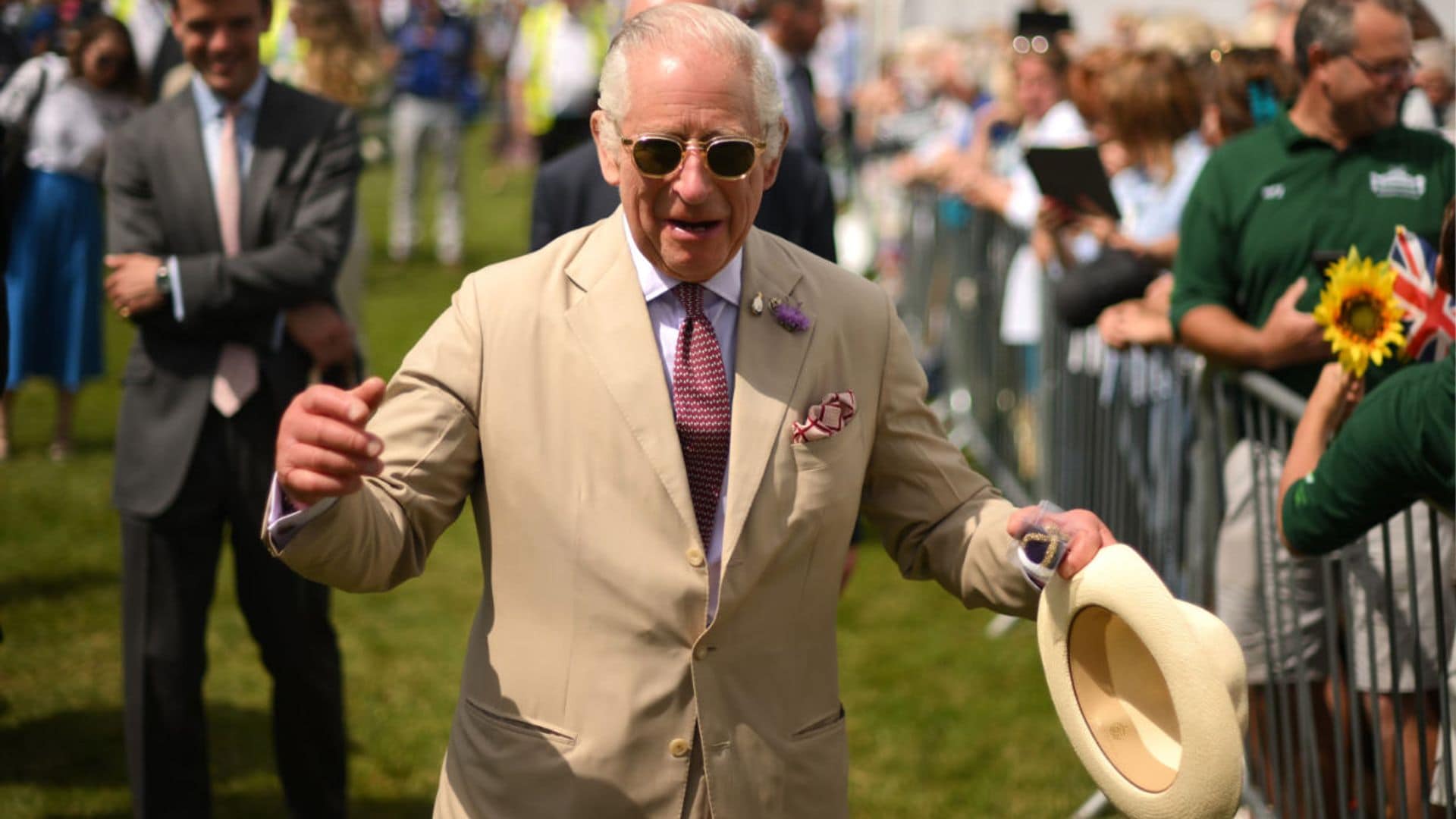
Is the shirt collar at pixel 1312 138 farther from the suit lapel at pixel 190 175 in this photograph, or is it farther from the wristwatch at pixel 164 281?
the wristwatch at pixel 164 281

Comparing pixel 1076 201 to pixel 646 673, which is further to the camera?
pixel 1076 201

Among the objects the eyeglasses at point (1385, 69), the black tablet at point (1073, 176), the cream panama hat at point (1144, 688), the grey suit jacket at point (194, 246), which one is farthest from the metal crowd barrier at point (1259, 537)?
the grey suit jacket at point (194, 246)

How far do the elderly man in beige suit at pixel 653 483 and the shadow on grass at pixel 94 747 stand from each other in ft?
10.4

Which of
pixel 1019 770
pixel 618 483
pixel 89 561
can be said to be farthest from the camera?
pixel 89 561

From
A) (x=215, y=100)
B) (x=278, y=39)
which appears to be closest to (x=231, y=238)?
(x=215, y=100)

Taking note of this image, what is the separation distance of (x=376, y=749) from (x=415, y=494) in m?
3.41

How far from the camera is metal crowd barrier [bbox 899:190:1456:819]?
3.97m

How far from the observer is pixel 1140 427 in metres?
6.07

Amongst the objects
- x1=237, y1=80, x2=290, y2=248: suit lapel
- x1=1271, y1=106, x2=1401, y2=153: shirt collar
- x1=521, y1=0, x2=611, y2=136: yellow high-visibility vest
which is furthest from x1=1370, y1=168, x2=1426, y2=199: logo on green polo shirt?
x1=521, y1=0, x2=611, y2=136: yellow high-visibility vest

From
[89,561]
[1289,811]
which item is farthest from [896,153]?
[1289,811]

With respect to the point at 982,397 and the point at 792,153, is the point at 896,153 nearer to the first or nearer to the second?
the point at 982,397

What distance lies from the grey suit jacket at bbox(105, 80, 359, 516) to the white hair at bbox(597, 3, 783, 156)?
1.90 meters

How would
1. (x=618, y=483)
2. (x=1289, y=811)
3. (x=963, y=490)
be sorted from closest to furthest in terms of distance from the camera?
(x=618, y=483) → (x=963, y=490) → (x=1289, y=811)

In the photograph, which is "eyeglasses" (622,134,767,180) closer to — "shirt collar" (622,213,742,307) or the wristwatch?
"shirt collar" (622,213,742,307)
